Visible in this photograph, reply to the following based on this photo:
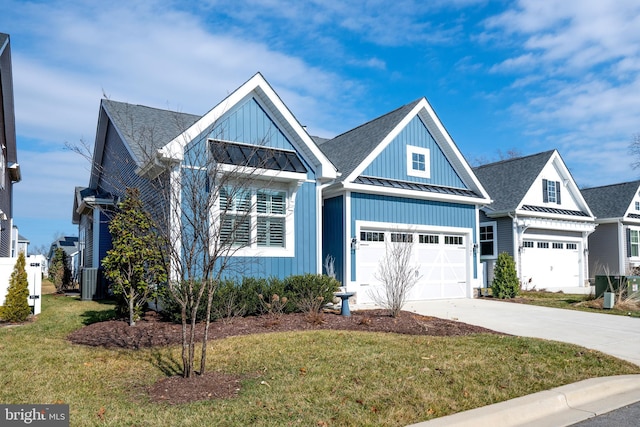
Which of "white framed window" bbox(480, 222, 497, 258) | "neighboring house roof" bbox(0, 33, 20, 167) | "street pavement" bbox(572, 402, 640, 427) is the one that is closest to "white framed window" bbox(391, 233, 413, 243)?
"street pavement" bbox(572, 402, 640, 427)

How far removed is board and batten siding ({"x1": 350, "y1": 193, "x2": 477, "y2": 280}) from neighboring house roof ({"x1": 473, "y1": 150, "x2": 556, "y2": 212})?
4325mm

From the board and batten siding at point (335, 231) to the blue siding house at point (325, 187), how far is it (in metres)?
0.03

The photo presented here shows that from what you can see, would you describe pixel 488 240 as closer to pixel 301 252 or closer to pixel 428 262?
pixel 428 262

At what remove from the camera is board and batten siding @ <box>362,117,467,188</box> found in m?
15.0

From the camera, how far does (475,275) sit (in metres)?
16.8

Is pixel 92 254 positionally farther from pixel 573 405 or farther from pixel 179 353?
pixel 573 405

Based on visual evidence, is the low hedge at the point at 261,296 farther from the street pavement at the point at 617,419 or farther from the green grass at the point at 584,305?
the green grass at the point at 584,305

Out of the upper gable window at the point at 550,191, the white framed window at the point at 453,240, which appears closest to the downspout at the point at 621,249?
the upper gable window at the point at 550,191

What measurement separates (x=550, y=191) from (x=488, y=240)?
380cm

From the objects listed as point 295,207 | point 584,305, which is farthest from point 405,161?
point 584,305

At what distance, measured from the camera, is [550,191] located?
21.7 m

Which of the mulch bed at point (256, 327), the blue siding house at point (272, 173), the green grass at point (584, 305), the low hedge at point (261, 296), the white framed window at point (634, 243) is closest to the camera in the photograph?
the mulch bed at point (256, 327)

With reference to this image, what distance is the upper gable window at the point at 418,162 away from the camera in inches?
613

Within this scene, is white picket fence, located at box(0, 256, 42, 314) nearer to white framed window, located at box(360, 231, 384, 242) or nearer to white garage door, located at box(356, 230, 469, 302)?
white garage door, located at box(356, 230, 469, 302)
